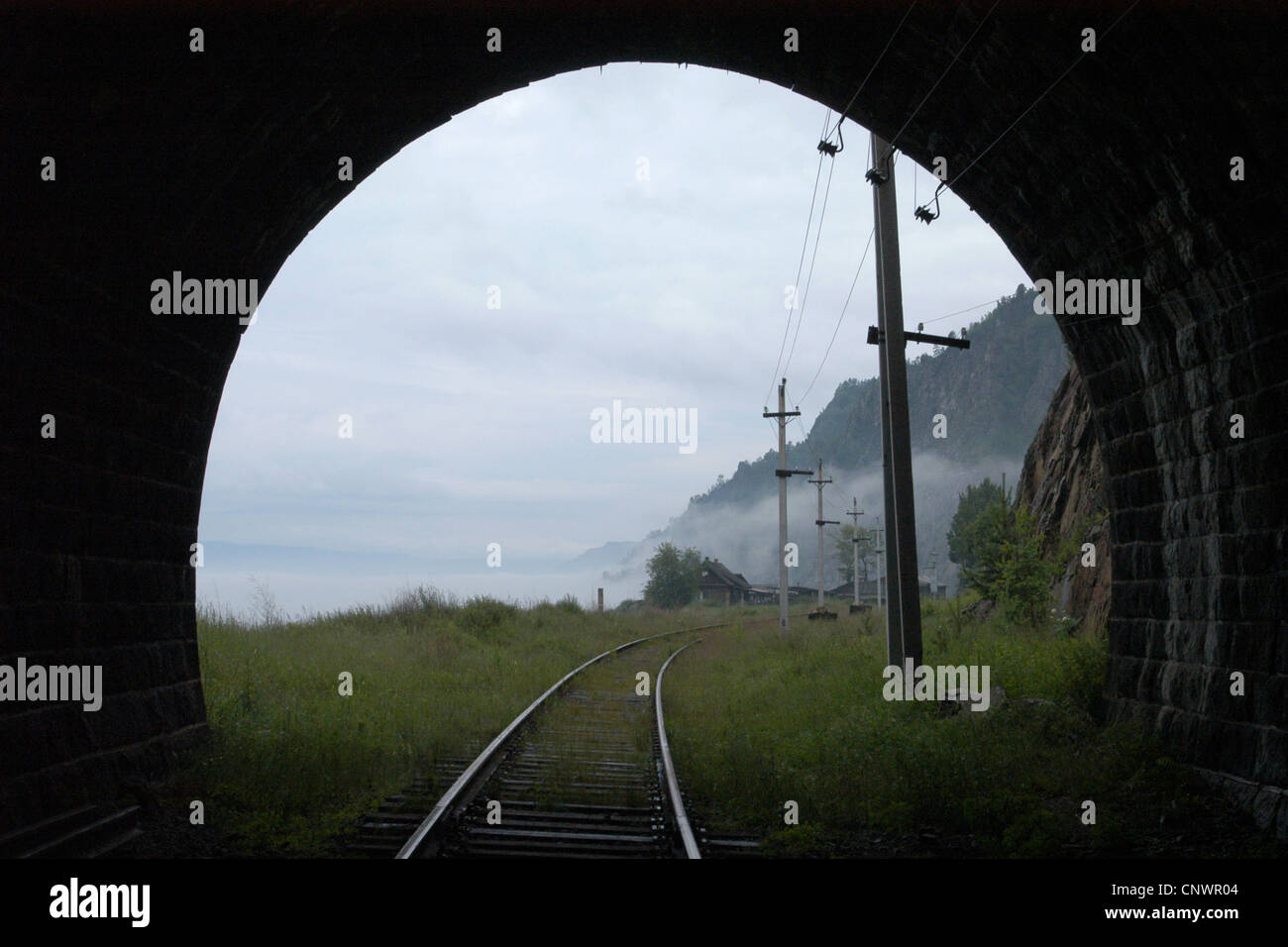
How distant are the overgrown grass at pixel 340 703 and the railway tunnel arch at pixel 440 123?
961 mm

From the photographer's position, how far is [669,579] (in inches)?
3155

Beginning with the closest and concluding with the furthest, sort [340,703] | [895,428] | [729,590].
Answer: [340,703]
[895,428]
[729,590]

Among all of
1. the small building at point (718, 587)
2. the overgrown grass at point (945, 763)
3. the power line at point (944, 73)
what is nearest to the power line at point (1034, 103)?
the power line at point (944, 73)

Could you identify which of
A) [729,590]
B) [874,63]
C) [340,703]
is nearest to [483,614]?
[340,703]

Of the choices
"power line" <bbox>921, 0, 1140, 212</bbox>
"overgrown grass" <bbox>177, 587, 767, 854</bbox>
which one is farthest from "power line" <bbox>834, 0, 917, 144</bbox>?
"overgrown grass" <bbox>177, 587, 767, 854</bbox>

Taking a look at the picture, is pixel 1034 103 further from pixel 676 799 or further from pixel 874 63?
pixel 676 799

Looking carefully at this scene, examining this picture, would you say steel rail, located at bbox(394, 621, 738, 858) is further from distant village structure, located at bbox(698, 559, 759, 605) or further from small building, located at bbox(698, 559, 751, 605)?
small building, located at bbox(698, 559, 751, 605)

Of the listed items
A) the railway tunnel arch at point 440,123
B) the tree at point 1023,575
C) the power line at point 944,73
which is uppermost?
the power line at point 944,73

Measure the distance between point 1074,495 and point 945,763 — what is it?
459 inches

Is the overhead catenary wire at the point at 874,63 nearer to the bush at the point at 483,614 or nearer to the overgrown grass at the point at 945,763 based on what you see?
the overgrown grass at the point at 945,763

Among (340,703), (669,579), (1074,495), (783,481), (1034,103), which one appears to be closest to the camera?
(1034,103)

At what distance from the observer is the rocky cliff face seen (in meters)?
15.8

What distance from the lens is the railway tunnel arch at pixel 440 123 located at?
260 inches
